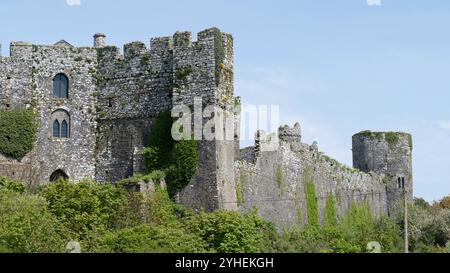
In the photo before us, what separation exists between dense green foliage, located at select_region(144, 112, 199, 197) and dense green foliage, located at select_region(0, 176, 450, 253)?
0.71 metres

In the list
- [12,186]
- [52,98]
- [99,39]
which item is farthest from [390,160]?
[12,186]

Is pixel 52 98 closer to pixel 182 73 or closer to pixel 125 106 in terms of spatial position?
pixel 125 106

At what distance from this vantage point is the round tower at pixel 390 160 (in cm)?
7081

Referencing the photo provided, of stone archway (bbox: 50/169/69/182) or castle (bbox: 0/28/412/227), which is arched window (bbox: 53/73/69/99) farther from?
stone archway (bbox: 50/169/69/182)

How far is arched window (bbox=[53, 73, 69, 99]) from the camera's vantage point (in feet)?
155

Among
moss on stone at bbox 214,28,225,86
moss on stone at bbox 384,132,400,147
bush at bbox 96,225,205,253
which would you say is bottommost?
bush at bbox 96,225,205,253

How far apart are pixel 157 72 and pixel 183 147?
4292mm

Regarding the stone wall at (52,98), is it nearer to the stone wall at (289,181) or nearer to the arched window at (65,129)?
the arched window at (65,129)

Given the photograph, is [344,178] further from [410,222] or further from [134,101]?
[134,101]

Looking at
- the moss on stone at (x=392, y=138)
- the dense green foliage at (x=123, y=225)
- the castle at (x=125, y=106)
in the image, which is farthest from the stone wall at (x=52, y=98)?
the moss on stone at (x=392, y=138)

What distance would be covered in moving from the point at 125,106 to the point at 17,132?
466 centimetres

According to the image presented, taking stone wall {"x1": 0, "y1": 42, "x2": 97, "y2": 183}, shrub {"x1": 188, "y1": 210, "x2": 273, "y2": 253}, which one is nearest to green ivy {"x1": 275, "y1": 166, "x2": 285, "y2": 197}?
stone wall {"x1": 0, "y1": 42, "x2": 97, "y2": 183}

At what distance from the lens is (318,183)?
187 feet

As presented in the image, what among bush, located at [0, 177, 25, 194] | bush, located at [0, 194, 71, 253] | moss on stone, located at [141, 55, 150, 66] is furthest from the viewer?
moss on stone, located at [141, 55, 150, 66]
